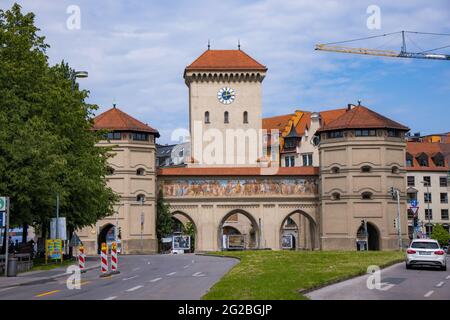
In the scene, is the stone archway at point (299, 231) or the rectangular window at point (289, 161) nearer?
the stone archway at point (299, 231)

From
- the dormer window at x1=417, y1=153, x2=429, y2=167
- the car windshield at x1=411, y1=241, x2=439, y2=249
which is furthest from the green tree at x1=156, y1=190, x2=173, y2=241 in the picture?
the car windshield at x1=411, y1=241, x2=439, y2=249

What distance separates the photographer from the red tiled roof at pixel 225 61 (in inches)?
3957

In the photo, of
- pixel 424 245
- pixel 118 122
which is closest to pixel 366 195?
pixel 118 122

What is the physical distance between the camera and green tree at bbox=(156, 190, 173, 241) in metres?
83.8

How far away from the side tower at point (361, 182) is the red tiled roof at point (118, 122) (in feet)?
70.8

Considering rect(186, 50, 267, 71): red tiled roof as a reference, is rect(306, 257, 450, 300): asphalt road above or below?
below

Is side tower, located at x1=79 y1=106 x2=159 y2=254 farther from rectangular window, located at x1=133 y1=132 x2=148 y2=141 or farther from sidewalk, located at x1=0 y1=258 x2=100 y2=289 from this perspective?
sidewalk, located at x1=0 y1=258 x2=100 y2=289

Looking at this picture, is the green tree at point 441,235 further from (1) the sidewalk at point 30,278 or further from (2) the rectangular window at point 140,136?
(1) the sidewalk at point 30,278

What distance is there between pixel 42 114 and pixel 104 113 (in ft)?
152

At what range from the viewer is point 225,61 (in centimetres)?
10288

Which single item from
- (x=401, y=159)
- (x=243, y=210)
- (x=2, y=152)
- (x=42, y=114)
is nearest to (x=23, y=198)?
(x=2, y=152)

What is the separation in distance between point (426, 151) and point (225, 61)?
36.3 metres

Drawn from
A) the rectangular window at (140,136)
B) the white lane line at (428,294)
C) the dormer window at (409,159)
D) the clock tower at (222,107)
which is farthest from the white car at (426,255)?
the dormer window at (409,159)

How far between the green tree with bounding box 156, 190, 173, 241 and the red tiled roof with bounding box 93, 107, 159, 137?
8.05 m
